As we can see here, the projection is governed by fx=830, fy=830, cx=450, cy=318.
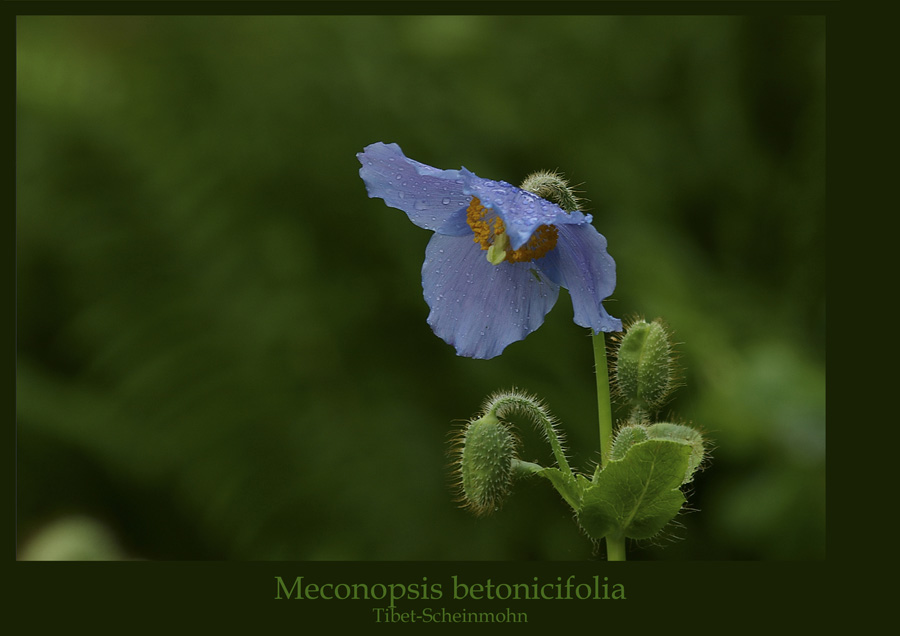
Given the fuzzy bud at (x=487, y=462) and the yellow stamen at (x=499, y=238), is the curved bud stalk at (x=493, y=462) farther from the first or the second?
the yellow stamen at (x=499, y=238)

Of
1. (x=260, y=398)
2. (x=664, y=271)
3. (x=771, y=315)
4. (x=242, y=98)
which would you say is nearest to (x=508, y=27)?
(x=242, y=98)

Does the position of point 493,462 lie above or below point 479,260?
below

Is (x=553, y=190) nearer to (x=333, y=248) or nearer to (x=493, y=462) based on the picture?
(x=493, y=462)

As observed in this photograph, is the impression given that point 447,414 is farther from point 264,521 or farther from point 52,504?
point 52,504

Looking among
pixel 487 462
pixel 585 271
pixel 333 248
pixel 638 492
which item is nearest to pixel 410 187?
pixel 585 271

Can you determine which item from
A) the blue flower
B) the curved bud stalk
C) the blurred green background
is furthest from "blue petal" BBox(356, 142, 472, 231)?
the blurred green background

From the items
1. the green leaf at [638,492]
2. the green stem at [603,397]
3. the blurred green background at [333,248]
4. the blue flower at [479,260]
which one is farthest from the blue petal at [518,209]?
the blurred green background at [333,248]
